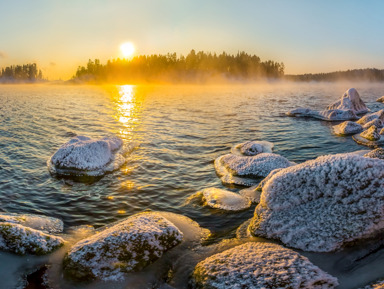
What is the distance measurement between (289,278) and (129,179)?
676 centimetres

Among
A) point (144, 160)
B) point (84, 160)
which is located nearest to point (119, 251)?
point (84, 160)

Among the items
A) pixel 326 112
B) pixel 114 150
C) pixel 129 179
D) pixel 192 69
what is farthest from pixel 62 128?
pixel 192 69

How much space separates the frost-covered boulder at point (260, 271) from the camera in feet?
14.0

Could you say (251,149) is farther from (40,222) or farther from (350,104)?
(350,104)

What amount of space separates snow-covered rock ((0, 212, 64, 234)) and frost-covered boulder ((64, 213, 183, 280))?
1598 mm

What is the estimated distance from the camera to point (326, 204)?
557 centimetres

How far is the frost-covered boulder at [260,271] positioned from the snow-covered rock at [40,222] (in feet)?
12.2

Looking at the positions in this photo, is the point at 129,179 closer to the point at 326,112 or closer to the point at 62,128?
the point at 62,128

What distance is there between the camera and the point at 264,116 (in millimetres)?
24672

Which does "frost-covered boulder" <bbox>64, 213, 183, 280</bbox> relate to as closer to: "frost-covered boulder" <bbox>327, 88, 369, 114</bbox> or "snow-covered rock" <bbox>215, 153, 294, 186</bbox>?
"snow-covered rock" <bbox>215, 153, 294, 186</bbox>

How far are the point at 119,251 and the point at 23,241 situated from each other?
195 cm

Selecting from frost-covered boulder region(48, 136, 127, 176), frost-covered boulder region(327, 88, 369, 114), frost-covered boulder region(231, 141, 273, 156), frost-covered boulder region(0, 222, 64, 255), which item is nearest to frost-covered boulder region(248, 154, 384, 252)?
frost-covered boulder region(0, 222, 64, 255)

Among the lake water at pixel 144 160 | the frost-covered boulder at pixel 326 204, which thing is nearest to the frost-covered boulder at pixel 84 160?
the lake water at pixel 144 160

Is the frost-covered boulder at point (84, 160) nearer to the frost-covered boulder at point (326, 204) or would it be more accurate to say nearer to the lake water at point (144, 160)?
the lake water at point (144, 160)
